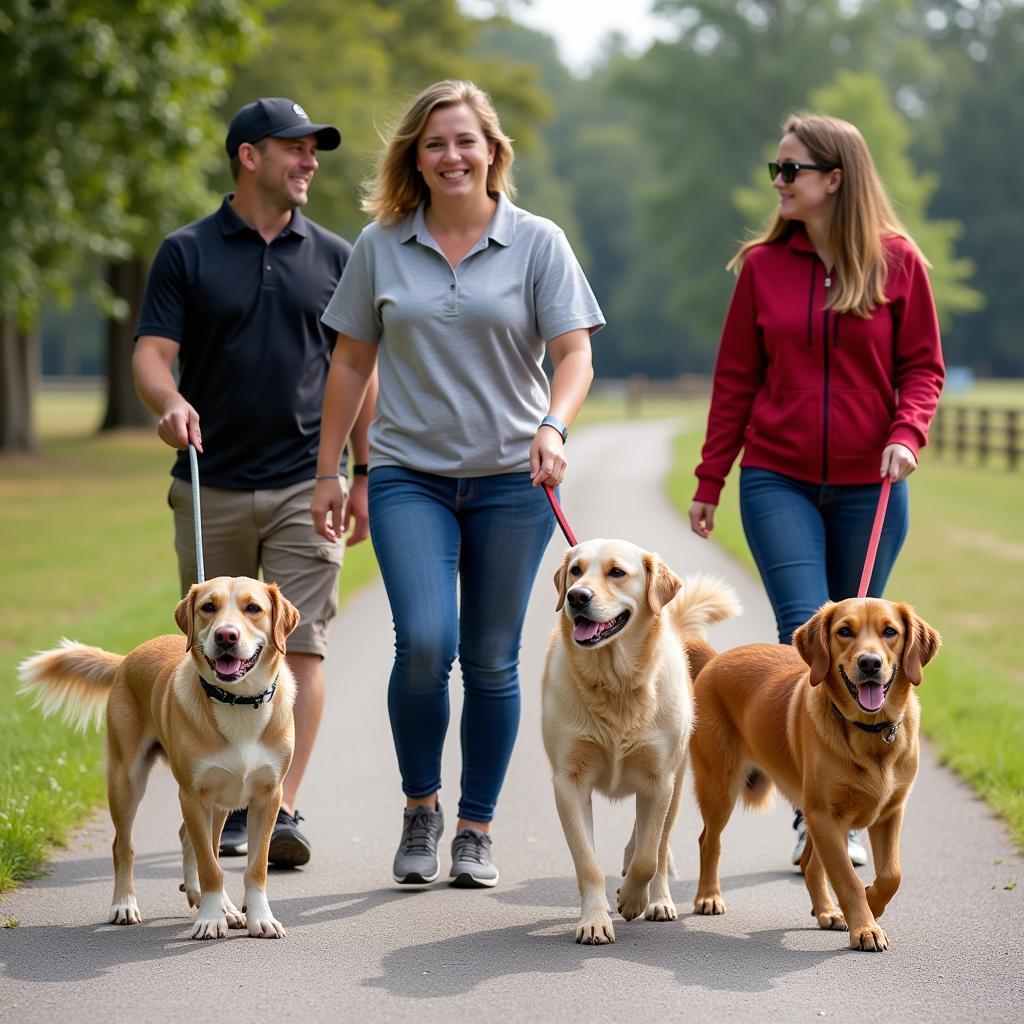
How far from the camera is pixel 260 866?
16.7 feet

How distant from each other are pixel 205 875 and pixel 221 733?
0.43 m

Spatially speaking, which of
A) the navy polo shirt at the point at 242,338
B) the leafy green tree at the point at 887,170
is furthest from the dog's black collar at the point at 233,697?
the leafy green tree at the point at 887,170

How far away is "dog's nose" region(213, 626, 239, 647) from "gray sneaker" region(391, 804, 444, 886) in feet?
3.89

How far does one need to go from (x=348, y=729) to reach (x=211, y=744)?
346cm

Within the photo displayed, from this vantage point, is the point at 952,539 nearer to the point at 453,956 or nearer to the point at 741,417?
the point at 741,417

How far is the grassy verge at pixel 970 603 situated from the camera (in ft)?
25.5

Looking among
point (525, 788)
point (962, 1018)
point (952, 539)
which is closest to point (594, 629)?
point (962, 1018)

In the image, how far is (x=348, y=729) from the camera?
Answer: 8.52 m

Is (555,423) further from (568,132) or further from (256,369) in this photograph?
(568,132)

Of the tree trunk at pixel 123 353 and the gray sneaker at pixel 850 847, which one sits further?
the tree trunk at pixel 123 353

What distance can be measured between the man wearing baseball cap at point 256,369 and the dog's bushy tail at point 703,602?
1.31 m

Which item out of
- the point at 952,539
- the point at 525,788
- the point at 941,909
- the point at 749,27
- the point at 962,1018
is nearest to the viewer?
the point at 962,1018

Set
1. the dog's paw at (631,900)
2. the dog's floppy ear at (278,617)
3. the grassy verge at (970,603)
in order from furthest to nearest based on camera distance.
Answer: the grassy verge at (970,603), the dog's paw at (631,900), the dog's floppy ear at (278,617)

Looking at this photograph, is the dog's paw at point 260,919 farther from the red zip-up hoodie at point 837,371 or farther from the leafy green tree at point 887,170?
the leafy green tree at point 887,170
